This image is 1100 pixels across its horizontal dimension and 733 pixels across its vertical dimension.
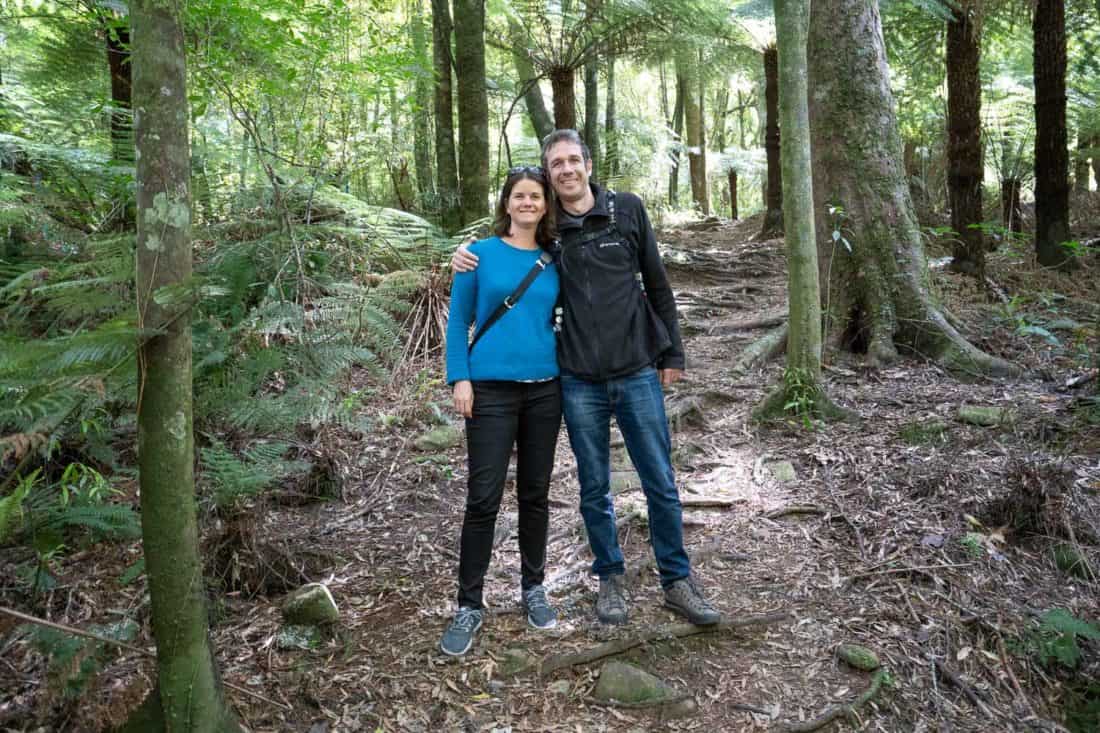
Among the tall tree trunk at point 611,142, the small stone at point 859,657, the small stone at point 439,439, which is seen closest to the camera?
the small stone at point 859,657

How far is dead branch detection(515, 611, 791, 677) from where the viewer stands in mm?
2826

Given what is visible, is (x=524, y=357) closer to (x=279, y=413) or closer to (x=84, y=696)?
(x=279, y=413)

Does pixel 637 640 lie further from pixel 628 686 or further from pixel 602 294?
pixel 602 294

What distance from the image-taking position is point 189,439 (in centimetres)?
205

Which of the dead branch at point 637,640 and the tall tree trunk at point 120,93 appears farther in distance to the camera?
the tall tree trunk at point 120,93

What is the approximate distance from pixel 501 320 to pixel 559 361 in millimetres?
305

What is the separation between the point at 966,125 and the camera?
Result: 7.61 meters

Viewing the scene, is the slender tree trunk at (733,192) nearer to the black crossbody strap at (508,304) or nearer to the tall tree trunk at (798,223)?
the tall tree trunk at (798,223)

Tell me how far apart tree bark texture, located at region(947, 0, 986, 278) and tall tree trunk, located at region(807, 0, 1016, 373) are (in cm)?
214

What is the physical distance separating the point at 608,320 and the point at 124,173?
2793mm

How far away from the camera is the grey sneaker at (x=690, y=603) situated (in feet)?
9.68

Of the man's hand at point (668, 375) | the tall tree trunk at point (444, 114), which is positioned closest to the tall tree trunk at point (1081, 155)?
the tall tree trunk at point (444, 114)

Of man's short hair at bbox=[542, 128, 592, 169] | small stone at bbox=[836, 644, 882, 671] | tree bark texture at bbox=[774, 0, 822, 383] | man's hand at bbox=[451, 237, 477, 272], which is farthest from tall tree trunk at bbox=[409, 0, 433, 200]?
small stone at bbox=[836, 644, 882, 671]

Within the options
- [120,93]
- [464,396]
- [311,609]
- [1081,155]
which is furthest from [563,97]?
[1081,155]
